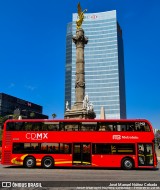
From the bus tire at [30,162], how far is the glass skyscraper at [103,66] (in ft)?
338

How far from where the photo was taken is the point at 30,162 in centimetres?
2062

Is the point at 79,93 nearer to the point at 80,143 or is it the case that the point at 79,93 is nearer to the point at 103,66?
the point at 80,143

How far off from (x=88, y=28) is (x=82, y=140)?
121 metres

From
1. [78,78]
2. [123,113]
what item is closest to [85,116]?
[78,78]

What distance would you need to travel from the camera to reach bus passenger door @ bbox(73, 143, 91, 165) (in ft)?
65.9

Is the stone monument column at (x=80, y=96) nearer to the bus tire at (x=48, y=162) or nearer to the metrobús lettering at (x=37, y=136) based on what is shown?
the bus tire at (x=48, y=162)

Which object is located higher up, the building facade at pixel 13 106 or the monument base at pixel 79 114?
the building facade at pixel 13 106

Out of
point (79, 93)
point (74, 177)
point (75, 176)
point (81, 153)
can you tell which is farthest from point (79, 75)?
point (74, 177)

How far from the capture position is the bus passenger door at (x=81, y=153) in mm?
20078

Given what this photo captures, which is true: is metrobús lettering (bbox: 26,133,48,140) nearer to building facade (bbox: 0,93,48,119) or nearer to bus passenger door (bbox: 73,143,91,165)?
bus passenger door (bbox: 73,143,91,165)

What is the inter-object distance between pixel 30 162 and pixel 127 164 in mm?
8072

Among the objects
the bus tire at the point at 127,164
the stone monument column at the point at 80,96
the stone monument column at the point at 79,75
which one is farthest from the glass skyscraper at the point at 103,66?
the bus tire at the point at 127,164

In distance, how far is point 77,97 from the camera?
1688 inches

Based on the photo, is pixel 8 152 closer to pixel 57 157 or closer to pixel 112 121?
pixel 57 157
